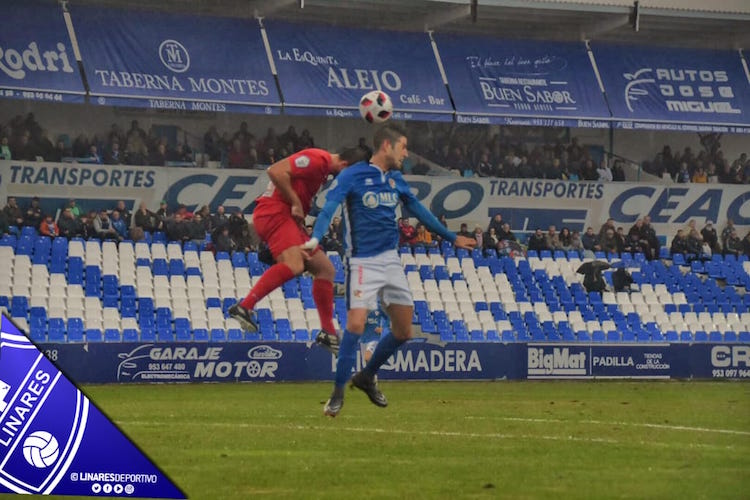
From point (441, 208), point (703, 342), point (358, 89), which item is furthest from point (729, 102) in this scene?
point (358, 89)

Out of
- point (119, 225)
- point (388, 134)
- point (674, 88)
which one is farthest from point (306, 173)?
point (674, 88)

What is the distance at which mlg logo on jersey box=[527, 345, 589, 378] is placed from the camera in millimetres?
20047

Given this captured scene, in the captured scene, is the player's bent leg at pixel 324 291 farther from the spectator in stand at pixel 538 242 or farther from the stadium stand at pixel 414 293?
the spectator in stand at pixel 538 242

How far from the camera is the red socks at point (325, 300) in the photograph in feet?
27.9

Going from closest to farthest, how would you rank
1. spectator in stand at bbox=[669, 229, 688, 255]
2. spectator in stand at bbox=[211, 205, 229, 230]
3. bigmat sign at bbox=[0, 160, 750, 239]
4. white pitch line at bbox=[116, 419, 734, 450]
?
white pitch line at bbox=[116, 419, 734, 450] < spectator in stand at bbox=[211, 205, 229, 230] < bigmat sign at bbox=[0, 160, 750, 239] < spectator in stand at bbox=[669, 229, 688, 255]

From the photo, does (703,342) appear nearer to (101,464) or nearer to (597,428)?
(597,428)

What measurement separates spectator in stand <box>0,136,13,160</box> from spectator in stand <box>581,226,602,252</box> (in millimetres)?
8650

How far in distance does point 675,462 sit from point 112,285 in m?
7.12

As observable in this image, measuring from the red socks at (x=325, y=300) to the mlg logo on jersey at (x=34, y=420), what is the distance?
7.49 feet

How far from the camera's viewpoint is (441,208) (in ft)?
67.2

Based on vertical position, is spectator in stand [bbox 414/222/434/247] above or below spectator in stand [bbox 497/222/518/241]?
below

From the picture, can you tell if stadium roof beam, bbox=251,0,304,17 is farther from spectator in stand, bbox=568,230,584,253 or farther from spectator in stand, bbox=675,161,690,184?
spectator in stand, bbox=675,161,690,184

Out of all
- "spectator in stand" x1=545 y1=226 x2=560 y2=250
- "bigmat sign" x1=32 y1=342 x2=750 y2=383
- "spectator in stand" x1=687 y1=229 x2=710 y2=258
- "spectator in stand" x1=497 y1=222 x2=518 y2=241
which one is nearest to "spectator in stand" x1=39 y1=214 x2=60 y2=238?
"bigmat sign" x1=32 y1=342 x2=750 y2=383

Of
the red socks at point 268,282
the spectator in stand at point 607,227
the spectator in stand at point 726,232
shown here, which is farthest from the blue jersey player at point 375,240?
the spectator in stand at point 726,232
